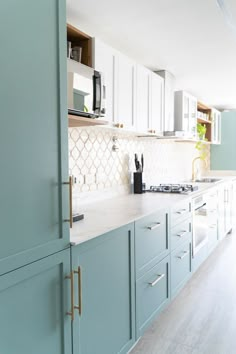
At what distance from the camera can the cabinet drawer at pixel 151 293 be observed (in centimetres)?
218

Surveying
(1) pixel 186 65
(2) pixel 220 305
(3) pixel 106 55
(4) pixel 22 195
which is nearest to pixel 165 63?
(1) pixel 186 65

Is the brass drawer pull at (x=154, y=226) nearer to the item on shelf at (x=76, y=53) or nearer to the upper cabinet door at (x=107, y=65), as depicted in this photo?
the upper cabinet door at (x=107, y=65)

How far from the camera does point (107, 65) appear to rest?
8.17 feet

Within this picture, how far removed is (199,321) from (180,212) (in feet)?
2.98

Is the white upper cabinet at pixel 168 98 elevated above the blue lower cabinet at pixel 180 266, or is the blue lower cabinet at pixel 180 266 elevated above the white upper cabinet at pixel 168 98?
the white upper cabinet at pixel 168 98

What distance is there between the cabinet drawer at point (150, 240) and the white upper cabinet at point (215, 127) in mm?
3602

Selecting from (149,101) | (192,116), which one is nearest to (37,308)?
(149,101)

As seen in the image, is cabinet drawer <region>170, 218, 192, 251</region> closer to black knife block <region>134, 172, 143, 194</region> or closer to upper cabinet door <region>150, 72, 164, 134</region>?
black knife block <region>134, 172, 143, 194</region>

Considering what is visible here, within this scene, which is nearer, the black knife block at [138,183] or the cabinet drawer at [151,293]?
the cabinet drawer at [151,293]

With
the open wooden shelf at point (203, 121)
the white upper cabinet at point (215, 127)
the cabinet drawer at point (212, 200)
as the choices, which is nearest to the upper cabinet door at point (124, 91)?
the cabinet drawer at point (212, 200)

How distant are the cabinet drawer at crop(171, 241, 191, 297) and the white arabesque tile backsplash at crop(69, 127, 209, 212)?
2.60ft

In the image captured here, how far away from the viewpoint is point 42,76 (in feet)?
4.24

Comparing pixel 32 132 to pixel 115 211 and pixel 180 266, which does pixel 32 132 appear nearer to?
pixel 115 211

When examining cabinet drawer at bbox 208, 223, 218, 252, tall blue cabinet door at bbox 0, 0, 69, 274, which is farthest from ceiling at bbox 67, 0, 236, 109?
cabinet drawer at bbox 208, 223, 218, 252
